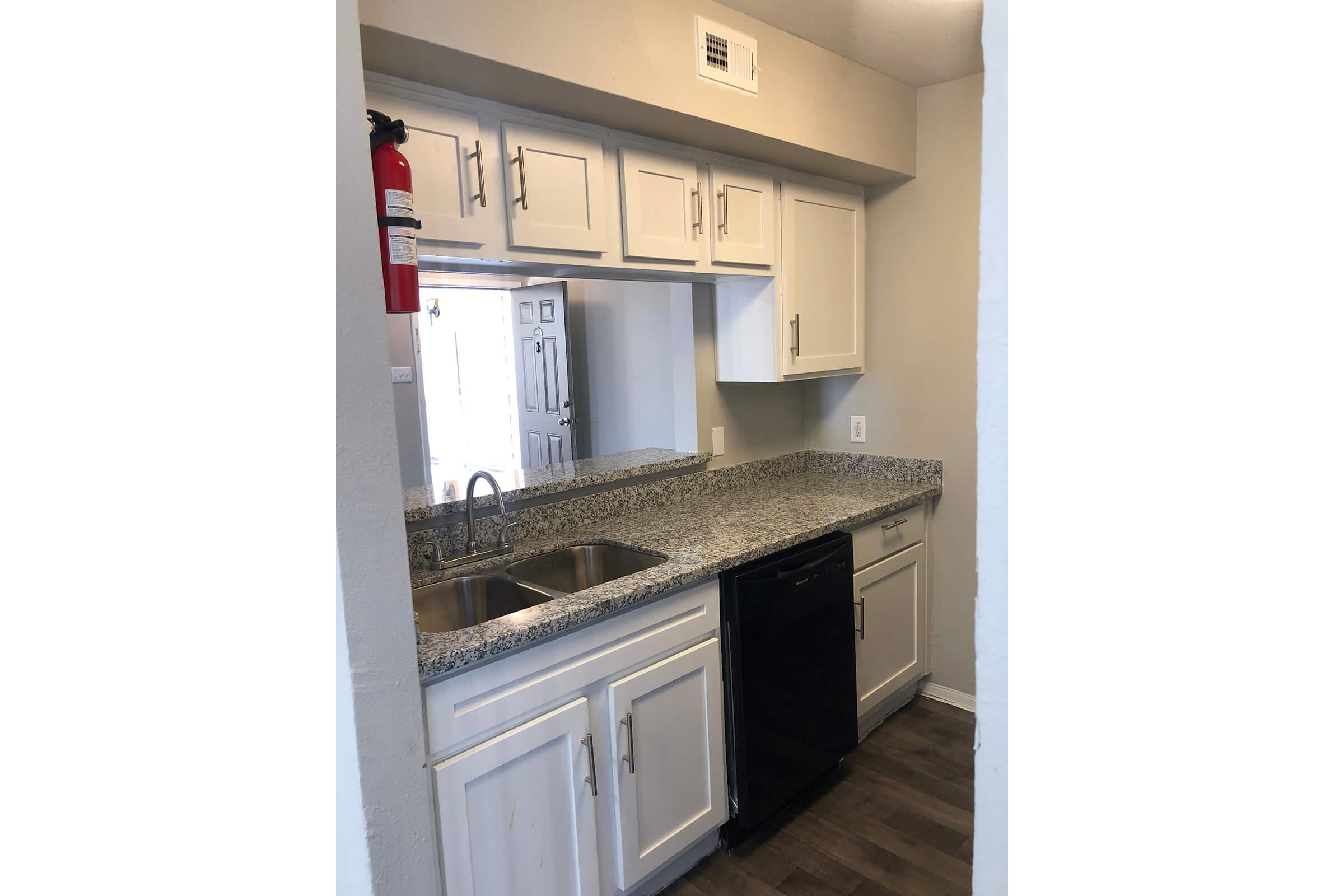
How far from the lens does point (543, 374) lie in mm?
4469

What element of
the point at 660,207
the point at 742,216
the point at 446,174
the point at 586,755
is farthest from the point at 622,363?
the point at 586,755

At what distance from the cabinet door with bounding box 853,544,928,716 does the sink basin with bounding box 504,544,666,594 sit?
838 mm

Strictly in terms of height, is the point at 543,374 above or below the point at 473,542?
above

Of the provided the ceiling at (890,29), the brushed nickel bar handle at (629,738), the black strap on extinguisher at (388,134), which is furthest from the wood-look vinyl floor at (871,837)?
the ceiling at (890,29)

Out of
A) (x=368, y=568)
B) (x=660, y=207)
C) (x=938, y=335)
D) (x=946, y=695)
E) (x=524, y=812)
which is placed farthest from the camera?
(x=946, y=695)

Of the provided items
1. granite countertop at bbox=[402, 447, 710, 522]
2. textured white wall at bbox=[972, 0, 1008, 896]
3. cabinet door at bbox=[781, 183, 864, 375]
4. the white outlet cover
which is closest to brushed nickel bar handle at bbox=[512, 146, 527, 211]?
granite countertop at bbox=[402, 447, 710, 522]

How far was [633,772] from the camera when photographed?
1833 millimetres

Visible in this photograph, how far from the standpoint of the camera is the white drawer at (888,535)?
2.57 metres

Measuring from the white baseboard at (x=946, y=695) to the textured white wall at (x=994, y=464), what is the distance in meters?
2.82

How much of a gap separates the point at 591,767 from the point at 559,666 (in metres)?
0.28

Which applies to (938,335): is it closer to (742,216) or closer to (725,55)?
(742,216)
